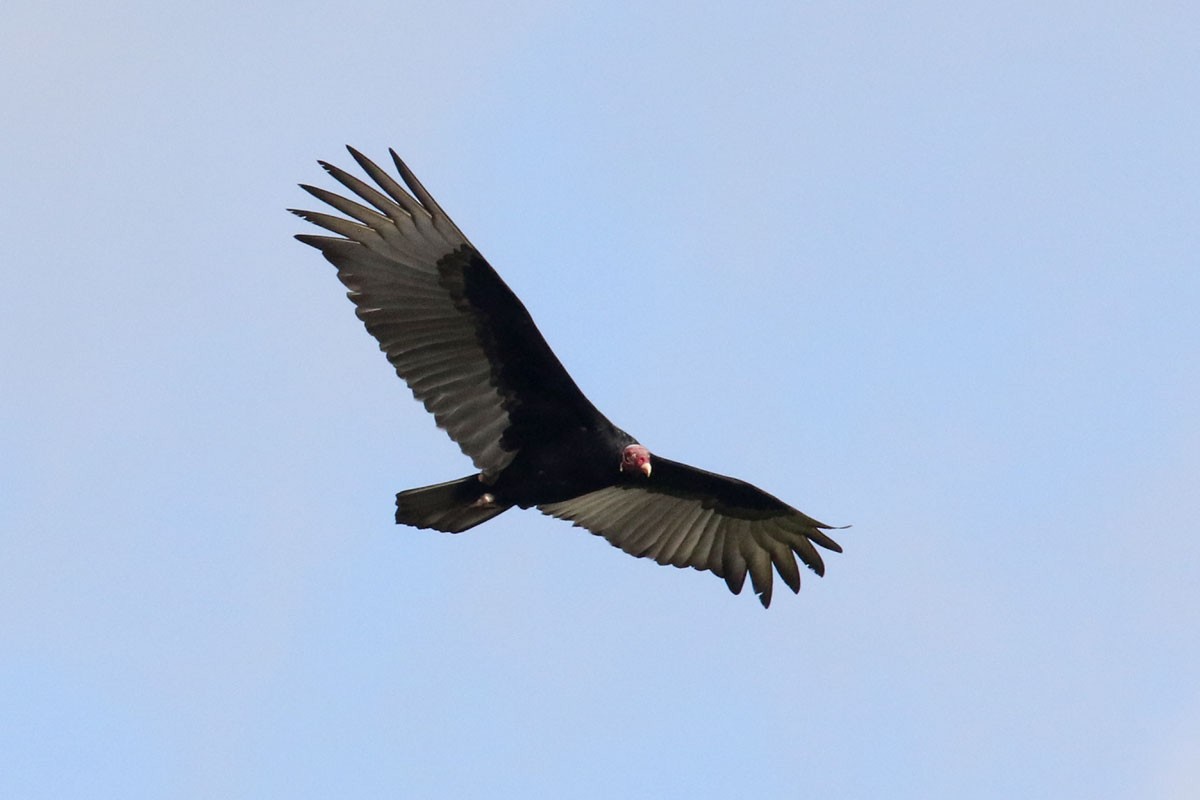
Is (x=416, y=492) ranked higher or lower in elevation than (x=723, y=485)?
lower

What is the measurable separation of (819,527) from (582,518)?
1.44 metres

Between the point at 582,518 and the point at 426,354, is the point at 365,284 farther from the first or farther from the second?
the point at 582,518

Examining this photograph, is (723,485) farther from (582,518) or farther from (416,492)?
(416,492)

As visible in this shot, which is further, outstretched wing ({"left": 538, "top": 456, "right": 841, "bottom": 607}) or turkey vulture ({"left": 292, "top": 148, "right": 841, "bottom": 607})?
outstretched wing ({"left": 538, "top": 456, "right": 841, "bottom": 607})

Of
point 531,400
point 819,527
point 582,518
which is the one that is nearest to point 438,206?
point 531,400

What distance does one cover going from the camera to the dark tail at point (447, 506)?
10961 mm

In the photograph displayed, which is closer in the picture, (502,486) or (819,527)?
(502,486)

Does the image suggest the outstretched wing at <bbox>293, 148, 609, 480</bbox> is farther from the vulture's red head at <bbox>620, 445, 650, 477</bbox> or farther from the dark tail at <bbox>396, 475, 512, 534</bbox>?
the vulture's red head at <bbox>620, 445, 650, 477</bbox>

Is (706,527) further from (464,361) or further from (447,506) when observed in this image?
(464,361)

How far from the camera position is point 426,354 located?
10.9m

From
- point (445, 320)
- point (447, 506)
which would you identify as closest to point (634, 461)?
point (447, 506)

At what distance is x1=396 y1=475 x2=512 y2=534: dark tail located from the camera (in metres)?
11.0

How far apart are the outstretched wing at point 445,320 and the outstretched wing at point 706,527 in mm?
1113

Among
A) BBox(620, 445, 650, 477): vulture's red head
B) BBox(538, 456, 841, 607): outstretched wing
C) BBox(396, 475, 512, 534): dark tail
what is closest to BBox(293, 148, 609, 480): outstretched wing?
BBox(396, 475, 512, 534): dark tail
